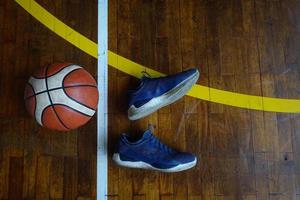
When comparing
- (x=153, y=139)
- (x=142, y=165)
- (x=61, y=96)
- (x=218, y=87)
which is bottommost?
(x=142, y=165)

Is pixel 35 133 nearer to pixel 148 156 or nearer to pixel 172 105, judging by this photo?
pixel 148 156

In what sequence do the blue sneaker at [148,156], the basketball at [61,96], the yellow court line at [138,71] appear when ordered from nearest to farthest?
1. the basketball at [61,96]
2. the blue sneaker at [148,156]
3. the yellow court line at [138,71]

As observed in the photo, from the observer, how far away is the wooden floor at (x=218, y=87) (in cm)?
185

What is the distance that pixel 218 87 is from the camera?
77.0 inches

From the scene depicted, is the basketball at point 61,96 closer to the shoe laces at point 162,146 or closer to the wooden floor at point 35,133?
the wooden floor at point 35,133

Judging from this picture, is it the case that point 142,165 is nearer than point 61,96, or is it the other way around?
point 61,96

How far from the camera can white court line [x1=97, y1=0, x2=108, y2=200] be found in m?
1.84

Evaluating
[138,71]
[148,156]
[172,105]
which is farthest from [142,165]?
[138,71]

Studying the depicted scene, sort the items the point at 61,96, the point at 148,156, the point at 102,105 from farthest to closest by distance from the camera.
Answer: the point at 102,105
the point at 148,156
the point at 61,96

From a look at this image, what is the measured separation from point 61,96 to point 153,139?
0.48 meters

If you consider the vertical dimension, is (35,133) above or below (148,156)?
above

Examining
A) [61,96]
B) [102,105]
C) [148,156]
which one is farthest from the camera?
[102,105]


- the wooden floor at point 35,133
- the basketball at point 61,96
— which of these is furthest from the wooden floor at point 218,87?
the basketball at point 61,96

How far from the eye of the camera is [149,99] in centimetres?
180
